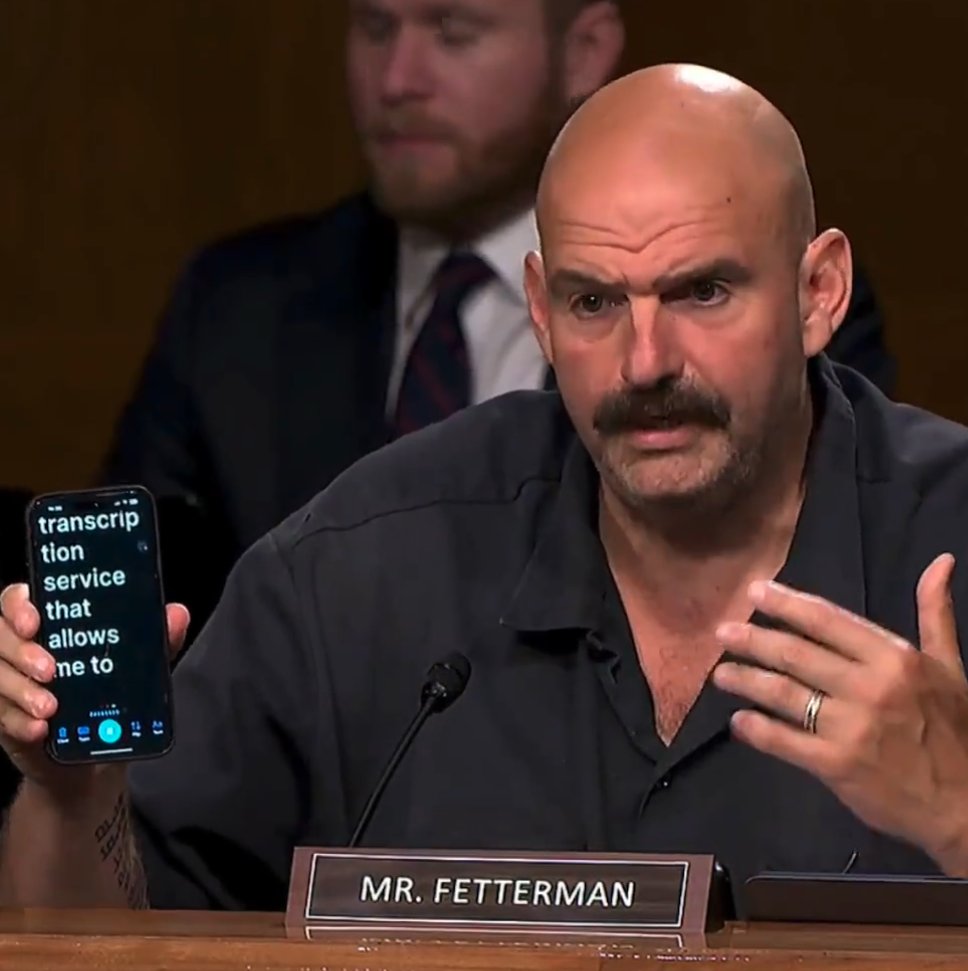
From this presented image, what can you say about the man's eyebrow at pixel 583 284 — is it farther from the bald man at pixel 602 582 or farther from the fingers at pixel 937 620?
the fingers at pixel 937 620

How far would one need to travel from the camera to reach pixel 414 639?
200cm

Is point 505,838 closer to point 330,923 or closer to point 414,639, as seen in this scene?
point 414,639

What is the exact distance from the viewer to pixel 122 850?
1793 millimetres

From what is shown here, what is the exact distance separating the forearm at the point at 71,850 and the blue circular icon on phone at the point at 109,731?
12cm

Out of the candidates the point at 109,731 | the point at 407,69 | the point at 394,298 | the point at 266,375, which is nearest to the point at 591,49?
the point at 407,69

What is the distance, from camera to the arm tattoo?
178 centimetres

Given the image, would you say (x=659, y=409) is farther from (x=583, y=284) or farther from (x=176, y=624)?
(x=176, y=624)

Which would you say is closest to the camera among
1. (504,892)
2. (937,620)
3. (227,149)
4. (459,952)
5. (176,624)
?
(459,952)

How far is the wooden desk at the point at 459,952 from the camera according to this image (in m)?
1.31

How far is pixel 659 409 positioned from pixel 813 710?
378mm

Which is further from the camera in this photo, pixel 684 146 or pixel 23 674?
pixel 684 146

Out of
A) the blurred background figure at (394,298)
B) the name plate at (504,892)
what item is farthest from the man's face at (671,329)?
the blurred background figure at (394,298)

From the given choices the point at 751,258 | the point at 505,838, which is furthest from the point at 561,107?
the point at 505,838

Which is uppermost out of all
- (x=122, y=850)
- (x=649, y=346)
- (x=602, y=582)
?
(x=649, y=346)
